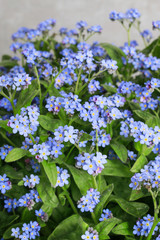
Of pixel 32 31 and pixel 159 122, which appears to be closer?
pixel 159 122

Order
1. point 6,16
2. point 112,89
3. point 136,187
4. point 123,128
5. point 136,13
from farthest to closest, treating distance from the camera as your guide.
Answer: point 6,16 < point 136,13 < point 112,89 < point 123,128 < point 136,187

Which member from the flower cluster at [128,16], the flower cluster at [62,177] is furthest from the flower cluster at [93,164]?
the flower cluster at [128,16]

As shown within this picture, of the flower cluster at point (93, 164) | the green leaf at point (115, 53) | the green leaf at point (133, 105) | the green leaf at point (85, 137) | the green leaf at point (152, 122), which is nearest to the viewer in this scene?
the flower cluster at point (93, 164)

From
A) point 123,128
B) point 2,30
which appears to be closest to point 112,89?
point 123,128

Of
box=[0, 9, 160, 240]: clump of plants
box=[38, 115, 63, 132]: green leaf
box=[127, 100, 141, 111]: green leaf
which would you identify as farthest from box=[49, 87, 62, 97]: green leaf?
box=[127, 100, 141, 111]: green leaf

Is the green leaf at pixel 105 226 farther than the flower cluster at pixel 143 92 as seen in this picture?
No

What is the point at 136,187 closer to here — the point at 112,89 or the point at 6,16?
the point at 112,89

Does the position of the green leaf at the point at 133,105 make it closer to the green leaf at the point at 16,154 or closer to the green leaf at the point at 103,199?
the green leaf at the point at 103,199
